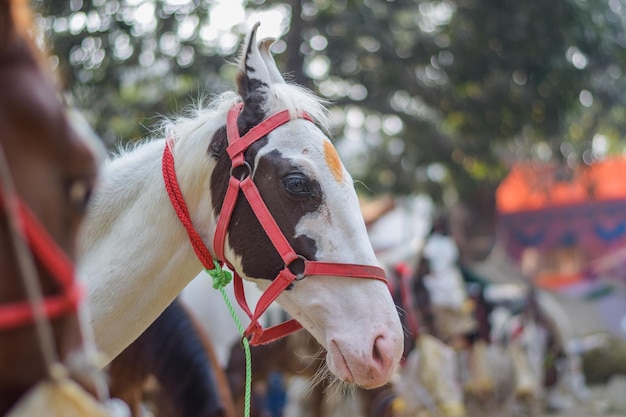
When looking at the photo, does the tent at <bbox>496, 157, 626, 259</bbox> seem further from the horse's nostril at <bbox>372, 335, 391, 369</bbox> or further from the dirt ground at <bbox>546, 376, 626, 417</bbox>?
the horse's nostril at <bbox>372, 335, 391, 369</bbox>

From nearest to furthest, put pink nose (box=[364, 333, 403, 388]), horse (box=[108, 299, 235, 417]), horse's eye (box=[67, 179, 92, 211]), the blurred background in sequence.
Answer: horse's eye (box=[67, 179, 92, 211]) → pink nose (box=[364, 333, 403, 388]) → horse (box=[108, 299, 235, 417]) → the blurred background

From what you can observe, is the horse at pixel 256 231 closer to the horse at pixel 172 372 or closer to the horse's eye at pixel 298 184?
the horse's eye at pixel 298 184

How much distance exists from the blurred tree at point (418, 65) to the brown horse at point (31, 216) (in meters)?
6.62

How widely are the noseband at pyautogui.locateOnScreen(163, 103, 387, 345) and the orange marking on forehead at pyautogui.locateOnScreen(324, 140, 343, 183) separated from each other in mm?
151

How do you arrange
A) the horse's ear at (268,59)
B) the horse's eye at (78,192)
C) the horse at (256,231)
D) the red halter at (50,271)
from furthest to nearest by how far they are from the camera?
the horse's ear at (268,59)
the horse at (256,231)
the horse's eye at (78,192)
the red halter at (50,271)

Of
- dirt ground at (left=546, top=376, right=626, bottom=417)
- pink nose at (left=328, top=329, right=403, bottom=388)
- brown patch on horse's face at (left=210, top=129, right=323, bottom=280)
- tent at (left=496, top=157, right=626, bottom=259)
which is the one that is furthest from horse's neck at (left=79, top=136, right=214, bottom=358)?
tent at (left=496, top=157, right=626, bottom=259)

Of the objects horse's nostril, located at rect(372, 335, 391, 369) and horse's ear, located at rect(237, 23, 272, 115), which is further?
horse's ear, located at rect(237, 23, 272, 115)

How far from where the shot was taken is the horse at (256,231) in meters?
2.30

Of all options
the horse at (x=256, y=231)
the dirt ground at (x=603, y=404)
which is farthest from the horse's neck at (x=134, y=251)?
the dirt ground at (x=603, y=404)

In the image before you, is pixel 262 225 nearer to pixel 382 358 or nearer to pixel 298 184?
pixel 298 184

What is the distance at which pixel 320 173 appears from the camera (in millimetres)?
2391

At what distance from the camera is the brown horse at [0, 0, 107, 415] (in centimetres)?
112

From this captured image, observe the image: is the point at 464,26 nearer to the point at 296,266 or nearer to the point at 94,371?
the point at 296,266

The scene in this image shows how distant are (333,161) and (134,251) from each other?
0.73 meters
